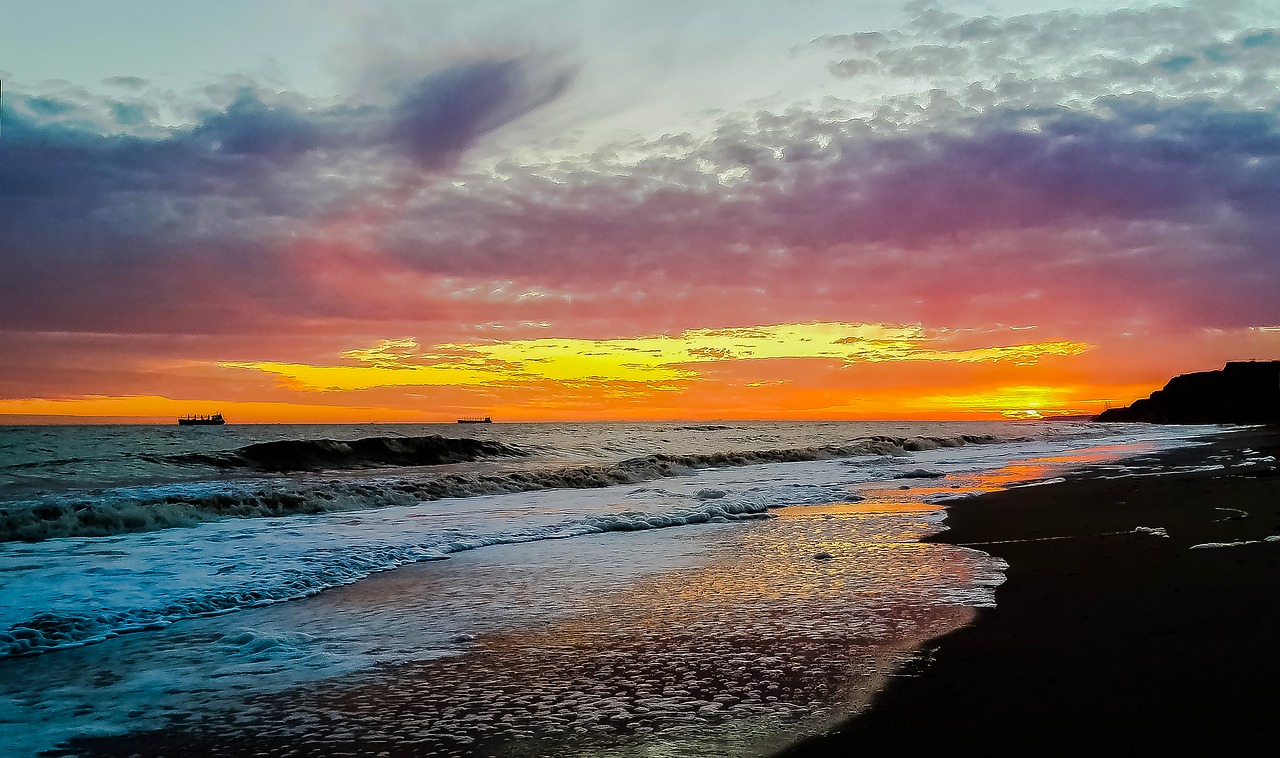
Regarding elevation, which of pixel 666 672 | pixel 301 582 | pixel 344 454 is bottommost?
pixel 301 582

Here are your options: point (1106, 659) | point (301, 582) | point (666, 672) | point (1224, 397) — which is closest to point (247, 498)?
point (301, 582)

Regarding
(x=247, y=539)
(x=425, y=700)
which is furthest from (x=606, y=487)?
(x=425, y=700)

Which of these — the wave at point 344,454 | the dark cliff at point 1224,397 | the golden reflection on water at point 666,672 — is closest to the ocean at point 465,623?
the golden reflection on water at point 666,672

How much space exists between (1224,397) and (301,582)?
133986mm

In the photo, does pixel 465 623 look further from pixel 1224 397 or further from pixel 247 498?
pixel 1224 397

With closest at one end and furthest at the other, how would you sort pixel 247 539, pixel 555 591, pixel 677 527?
pixel 555 591 < pixel 247 539 < pixel 677 527

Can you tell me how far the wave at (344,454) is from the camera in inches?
1163

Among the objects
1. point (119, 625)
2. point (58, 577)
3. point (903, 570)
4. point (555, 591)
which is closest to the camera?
point (119, 625)

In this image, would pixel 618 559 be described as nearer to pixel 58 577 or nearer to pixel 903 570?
pixel 903 570

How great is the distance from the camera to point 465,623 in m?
6.38

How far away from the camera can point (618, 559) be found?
9.53 m

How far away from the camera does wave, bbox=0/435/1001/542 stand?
12859 millimetres

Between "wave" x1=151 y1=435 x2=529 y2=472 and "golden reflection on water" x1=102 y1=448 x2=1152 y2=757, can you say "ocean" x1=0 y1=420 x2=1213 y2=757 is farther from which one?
"wave" x1=151 y1=435 x2=529 y2=472

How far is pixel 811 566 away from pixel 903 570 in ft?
3.21
